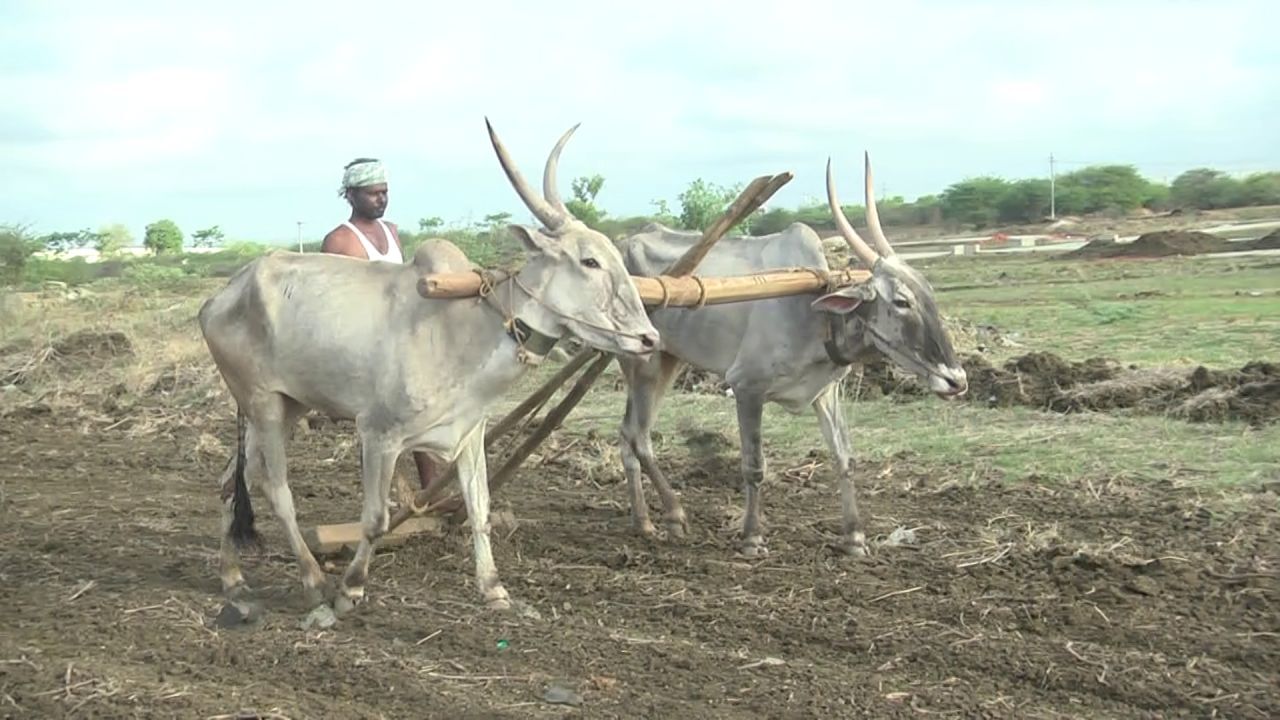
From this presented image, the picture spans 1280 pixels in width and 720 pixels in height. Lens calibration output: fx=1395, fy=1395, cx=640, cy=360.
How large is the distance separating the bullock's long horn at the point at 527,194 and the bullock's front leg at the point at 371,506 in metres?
1.26

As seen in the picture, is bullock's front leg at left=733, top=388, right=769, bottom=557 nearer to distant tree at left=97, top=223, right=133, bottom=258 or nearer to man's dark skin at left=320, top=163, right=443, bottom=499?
man's dark skin at left=320, top=163, right=443, bottom=499

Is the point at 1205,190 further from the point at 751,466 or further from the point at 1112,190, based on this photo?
the point at 751,466

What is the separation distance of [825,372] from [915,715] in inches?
123

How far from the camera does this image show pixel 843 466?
25.8 ft

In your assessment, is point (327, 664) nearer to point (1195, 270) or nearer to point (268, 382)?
point (268, 382)

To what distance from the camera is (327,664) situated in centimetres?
570

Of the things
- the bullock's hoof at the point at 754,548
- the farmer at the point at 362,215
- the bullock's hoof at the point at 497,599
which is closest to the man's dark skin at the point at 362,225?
the farmer at the point at 362,215

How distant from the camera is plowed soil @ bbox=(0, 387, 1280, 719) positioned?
5246 mm

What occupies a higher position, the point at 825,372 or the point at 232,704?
the point at 825,372

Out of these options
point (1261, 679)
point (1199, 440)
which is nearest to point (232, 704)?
point (1261, 679)

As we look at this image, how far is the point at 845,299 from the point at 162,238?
172 feet

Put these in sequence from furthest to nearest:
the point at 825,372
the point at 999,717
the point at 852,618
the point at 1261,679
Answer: the point at 825,372
the point at 852,618
the point at 1261,679
the point at 999,717

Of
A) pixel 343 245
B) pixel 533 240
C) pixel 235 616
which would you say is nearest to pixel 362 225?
pixel 343 245

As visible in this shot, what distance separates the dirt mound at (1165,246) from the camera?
29600 mm
